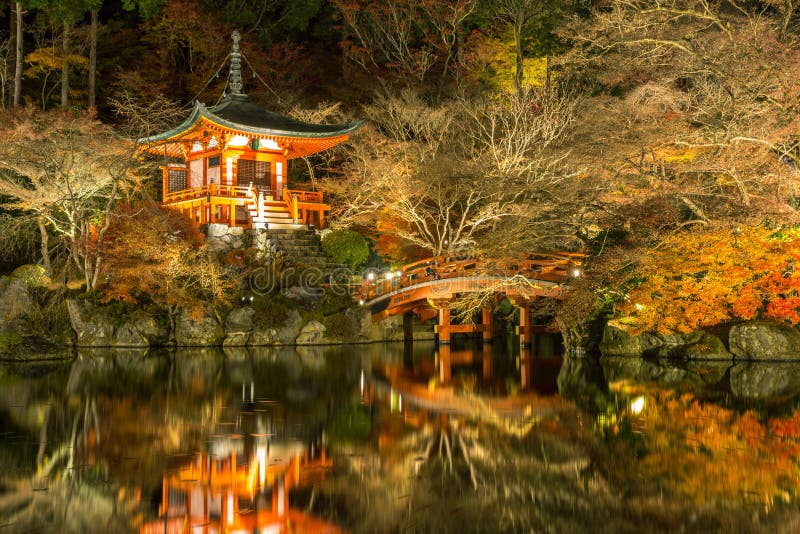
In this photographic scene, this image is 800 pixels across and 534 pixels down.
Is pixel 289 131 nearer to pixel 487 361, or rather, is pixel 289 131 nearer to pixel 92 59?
pixel 487 361

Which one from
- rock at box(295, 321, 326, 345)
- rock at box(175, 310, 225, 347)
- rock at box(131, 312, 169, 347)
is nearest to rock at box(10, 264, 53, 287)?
rock at box(131, 312, 169, 347)

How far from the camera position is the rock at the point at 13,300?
20.3m

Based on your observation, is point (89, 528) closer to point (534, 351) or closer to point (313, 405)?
point (313, 405)

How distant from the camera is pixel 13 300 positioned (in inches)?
814

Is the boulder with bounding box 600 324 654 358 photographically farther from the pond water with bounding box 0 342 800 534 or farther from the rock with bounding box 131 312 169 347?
the rock with bounding box 131 312 169 347

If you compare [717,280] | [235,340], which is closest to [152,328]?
[235,340]

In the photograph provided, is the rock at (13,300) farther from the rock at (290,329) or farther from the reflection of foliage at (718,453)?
the reflection of foliage at (718,453)

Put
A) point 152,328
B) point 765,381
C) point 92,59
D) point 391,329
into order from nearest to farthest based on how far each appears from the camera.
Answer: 1. point 765,381
2. point 152,328
3. point 391,329
4. point 92,59

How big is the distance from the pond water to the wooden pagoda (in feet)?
34.7

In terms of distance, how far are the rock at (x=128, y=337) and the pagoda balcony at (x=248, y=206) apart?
464 cm

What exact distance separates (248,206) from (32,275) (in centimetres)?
657

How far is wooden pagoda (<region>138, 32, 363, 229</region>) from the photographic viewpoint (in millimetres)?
25031

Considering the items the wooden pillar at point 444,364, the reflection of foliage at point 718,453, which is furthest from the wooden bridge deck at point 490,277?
the reflection of foliage at point 718,453

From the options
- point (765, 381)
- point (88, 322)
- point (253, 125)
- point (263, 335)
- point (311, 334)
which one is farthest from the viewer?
point (253, 125)
